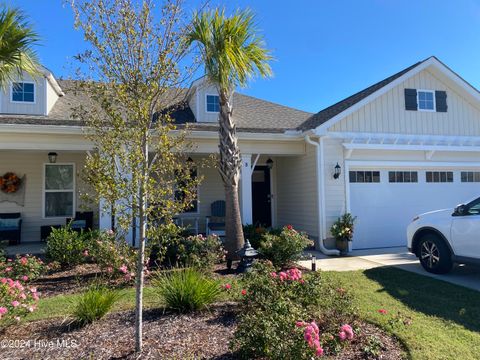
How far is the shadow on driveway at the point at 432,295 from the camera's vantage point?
15.2 feet

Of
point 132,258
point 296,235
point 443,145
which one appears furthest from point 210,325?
point 443,145

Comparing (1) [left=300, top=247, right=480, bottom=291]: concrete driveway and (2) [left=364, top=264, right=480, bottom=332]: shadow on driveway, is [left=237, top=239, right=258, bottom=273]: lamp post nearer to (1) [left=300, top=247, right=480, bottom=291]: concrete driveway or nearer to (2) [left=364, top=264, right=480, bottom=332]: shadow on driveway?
(1) [left=300, top=247, right=480, bottom=291]: concrete driveway

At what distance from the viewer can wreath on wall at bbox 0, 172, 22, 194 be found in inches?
421

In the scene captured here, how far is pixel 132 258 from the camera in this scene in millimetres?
3719

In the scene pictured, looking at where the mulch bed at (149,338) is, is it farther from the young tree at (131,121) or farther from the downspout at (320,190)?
the downspout at (320,190)

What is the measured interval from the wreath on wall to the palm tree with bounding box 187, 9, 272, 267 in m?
7.11

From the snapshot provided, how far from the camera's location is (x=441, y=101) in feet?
36.0

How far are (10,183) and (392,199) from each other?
11.5 meters

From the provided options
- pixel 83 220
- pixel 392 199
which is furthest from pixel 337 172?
pixel 83 220

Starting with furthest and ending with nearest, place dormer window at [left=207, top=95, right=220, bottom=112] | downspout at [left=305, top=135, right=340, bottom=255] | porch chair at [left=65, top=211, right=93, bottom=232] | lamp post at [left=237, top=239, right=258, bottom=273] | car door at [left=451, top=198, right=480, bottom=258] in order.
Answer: dormer window at [left=207, top=95, right=220, bottom=112], porch chair at [left=65, top=211, right=93, bottom=232], downspout at [left=305, top=135, right=340, bottom=255], lamp post at [left=237, top=239, right=258, bottom=273], car door at [left=451, top=198, right=480, bottom=258]

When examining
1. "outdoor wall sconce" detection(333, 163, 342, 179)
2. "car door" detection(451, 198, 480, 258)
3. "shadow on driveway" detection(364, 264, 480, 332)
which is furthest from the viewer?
"outdoor wall sconce" detection(333, 163, 342, 179)

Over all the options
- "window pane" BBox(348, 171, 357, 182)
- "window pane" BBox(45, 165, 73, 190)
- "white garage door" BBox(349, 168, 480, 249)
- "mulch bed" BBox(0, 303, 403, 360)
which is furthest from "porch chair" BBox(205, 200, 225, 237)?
"mulch bed" BBox(0, 303, 403, 360)

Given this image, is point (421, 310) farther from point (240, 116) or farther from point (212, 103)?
point (212, 103)

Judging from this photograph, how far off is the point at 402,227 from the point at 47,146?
998 centimetres
